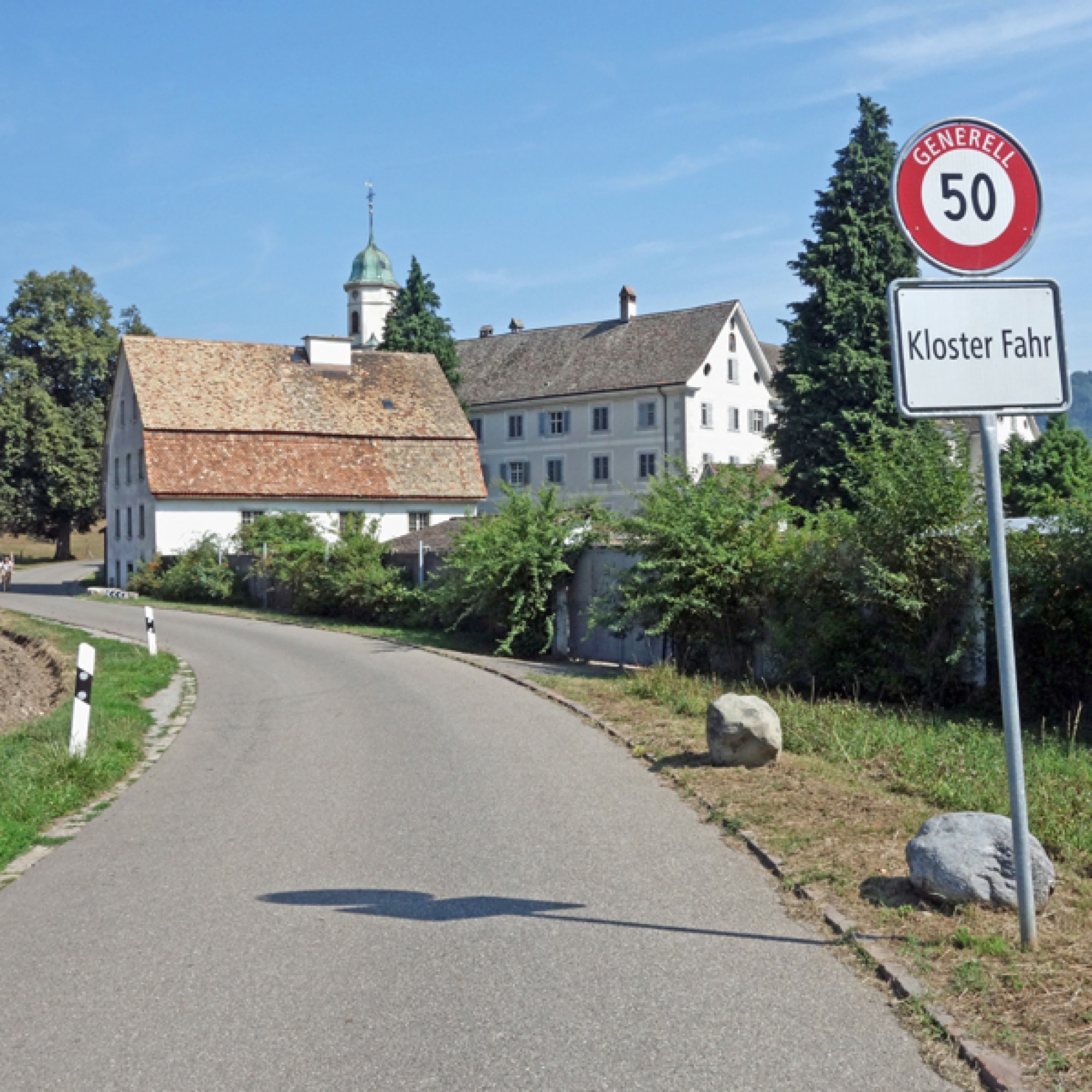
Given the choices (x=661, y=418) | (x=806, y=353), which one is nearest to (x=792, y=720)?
(x=806, y=353)

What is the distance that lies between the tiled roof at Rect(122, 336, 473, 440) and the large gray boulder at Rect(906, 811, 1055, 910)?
147 feet

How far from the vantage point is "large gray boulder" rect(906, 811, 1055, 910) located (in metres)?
6.01

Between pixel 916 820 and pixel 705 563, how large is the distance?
30.8ft

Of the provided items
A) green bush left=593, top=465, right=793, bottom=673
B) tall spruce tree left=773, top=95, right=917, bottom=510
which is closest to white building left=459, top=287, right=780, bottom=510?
tall spruce tree left=773, top=95, right=917, bottom=510

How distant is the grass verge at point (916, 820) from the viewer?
4.88m

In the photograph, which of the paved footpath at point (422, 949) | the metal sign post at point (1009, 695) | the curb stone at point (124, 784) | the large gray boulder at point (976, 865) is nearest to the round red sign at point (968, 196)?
the metal sign post at point (1009, 695)

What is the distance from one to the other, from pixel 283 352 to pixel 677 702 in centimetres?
4263

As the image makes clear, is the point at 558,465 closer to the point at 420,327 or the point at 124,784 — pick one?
the point at 420,327

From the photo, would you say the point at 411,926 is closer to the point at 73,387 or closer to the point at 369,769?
the point at 369,769

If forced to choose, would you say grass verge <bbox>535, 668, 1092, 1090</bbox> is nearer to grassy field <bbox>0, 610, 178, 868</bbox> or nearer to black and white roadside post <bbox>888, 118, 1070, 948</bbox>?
black and white roadside post <bbox>888, 118, 1070, 948</bbox>

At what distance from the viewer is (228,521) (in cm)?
4728

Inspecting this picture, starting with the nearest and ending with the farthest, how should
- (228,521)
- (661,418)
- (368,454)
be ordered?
(228,521) → (368,454) → (661,418)

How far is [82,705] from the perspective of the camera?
11.6 metres

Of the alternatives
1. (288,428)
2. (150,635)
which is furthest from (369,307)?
(150,635)
